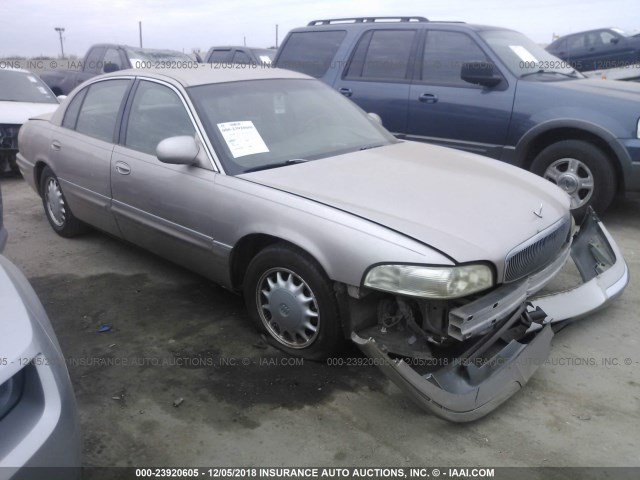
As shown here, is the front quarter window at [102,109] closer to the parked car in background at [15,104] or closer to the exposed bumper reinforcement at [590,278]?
the exposed bumper reinforcement at [590,278]

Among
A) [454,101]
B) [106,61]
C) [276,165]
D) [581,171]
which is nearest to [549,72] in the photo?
[454,101]

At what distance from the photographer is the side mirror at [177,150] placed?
3.23m

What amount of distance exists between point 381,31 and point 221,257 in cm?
396

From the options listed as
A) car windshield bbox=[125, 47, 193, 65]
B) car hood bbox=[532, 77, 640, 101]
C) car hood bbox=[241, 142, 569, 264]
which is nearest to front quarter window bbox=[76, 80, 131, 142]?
car hood bbox=[241, 142, 569, 264]

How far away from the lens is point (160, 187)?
360 cm

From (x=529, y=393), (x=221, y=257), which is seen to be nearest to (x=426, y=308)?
(x=529, y=393)

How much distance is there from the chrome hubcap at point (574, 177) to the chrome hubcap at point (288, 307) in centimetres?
335

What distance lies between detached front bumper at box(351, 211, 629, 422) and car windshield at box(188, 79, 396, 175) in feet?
4.30

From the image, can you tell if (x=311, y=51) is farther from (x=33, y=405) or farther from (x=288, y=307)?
(x=33, y=405)

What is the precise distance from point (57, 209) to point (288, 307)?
3005 mm

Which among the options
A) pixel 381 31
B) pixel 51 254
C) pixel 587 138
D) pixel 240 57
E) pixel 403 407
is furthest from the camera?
pixel 240 57

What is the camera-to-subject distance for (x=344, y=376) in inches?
118

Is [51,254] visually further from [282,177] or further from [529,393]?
[529,393]

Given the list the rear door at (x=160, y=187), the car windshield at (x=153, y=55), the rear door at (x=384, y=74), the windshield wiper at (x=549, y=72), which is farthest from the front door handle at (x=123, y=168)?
the car windshield at (x=153, y=55)
